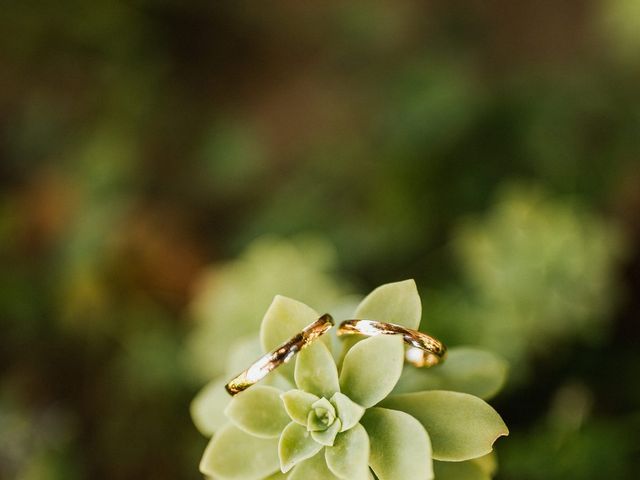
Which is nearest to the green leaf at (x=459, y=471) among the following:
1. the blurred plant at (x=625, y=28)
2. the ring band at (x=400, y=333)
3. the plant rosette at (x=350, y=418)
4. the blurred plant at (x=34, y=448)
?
the plant rosette at (x=350, y=418)

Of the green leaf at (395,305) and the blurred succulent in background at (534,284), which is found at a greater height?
the green leaf at (395,305)

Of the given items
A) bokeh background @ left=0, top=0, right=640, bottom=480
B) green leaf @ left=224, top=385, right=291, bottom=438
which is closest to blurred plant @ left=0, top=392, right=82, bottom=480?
bokeh background @ left=0, top=0, right=640, bottom=480

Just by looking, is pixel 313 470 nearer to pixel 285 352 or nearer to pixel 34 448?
pixel 285 352

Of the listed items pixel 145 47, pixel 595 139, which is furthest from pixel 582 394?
pixel 145 47

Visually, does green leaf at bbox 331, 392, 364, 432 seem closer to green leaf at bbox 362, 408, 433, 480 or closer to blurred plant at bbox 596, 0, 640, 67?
green leaf at bbox 362, 408, 433, 480

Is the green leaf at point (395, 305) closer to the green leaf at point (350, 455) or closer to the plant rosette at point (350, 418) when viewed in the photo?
the plant rosette at point (350, 418)

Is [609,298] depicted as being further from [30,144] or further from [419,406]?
[30,144]

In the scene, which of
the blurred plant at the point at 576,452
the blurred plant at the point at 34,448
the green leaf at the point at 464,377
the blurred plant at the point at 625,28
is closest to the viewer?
the green leaf at the point at 464,377
